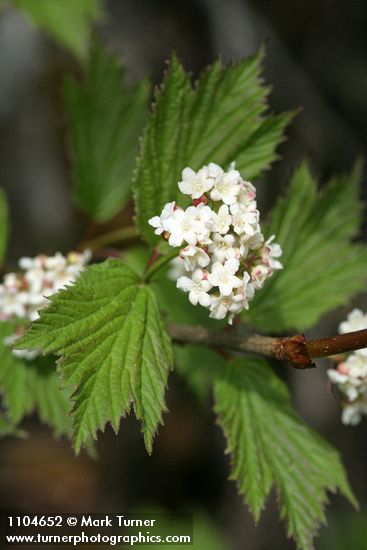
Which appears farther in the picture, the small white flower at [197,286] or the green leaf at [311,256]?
the green leaf at [311,256]

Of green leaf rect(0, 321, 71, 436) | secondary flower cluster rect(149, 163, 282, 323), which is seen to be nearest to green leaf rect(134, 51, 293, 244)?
secondary flower cluster rect(149, 163, 282, 323)

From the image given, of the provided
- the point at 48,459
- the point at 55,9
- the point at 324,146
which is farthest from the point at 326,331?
the point at 55,9

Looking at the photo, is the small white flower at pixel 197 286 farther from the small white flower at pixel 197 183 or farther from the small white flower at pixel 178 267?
the small white flower at pixel 197 183

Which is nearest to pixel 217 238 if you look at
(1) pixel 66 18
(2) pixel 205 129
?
(2) pixel 205 129

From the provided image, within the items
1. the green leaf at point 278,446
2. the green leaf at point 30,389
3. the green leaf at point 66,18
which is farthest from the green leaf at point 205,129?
the green leaf at point 66,18

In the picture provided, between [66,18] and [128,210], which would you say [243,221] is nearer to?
[66,18]

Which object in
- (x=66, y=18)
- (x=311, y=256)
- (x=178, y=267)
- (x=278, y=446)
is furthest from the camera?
(x=66, y=18)

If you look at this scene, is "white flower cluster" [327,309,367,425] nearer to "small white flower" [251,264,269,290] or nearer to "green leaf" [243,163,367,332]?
"green leaf" [243,163,367,332]
